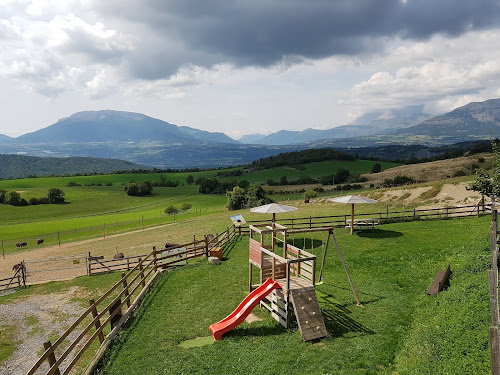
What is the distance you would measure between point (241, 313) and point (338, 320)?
348 cm

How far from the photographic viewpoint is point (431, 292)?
12781 millimetres

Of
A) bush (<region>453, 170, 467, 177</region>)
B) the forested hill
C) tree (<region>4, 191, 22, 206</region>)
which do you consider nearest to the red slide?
bush (<region>453, 170, 467, 177</region>)

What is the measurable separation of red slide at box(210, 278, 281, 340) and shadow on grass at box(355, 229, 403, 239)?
46.8 feet

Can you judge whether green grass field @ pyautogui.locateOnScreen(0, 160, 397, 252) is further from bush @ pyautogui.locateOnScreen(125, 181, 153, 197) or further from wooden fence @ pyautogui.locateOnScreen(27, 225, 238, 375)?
wooden fence @ pyautogui.locateOnScreen(27, 225, 238, 375)

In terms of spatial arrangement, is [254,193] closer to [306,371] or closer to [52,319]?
[52,319]

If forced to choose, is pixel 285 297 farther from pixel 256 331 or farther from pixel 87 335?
pixel 87 335

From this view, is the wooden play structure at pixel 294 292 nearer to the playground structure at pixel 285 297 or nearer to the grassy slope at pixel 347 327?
the playground structure at pixel 285 297

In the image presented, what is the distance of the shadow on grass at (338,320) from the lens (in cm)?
1092

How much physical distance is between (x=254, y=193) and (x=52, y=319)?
56.7 meters

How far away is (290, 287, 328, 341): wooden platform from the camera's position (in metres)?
10.5

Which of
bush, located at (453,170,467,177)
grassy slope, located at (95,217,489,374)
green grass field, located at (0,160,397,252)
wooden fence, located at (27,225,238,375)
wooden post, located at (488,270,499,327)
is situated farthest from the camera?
bush, located at (453,170,467,177)

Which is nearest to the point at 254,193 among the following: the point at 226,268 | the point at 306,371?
the point at 226,268

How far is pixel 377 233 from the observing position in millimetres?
24844

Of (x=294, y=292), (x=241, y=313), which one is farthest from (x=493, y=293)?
(x=241, y=313)
